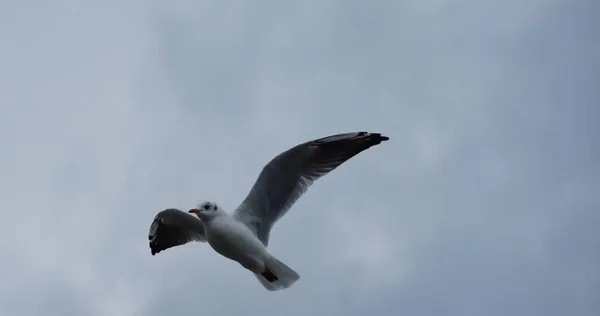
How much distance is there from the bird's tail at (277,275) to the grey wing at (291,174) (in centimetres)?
62

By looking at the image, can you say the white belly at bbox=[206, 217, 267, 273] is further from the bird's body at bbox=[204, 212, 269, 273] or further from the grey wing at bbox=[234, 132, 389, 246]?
the grey wing at bbox=[234, 132, 389, 246]

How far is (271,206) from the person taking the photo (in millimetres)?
15820

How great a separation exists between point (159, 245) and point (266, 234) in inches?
87.1

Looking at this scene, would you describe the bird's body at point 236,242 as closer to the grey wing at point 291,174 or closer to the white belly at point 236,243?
the white belly at point 236,243

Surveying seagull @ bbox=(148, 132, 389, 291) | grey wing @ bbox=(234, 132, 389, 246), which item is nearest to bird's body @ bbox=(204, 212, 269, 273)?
seagull @ bbox=(148, 132, 389, 291)

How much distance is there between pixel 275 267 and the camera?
50.2 feet

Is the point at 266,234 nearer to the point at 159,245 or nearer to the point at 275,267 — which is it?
the point at 275,267

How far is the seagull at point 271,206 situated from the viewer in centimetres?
1512

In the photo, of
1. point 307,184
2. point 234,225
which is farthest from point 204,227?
point 307,184

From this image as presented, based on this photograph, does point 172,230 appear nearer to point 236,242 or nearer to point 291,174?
point 236,242

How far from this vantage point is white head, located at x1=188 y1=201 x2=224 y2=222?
50.0 feet

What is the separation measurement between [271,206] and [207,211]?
3.48ft

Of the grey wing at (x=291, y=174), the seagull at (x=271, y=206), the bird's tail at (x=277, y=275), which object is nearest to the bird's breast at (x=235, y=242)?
the seagull at (x=271, y=206)

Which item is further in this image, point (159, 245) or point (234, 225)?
point (159, 245)
